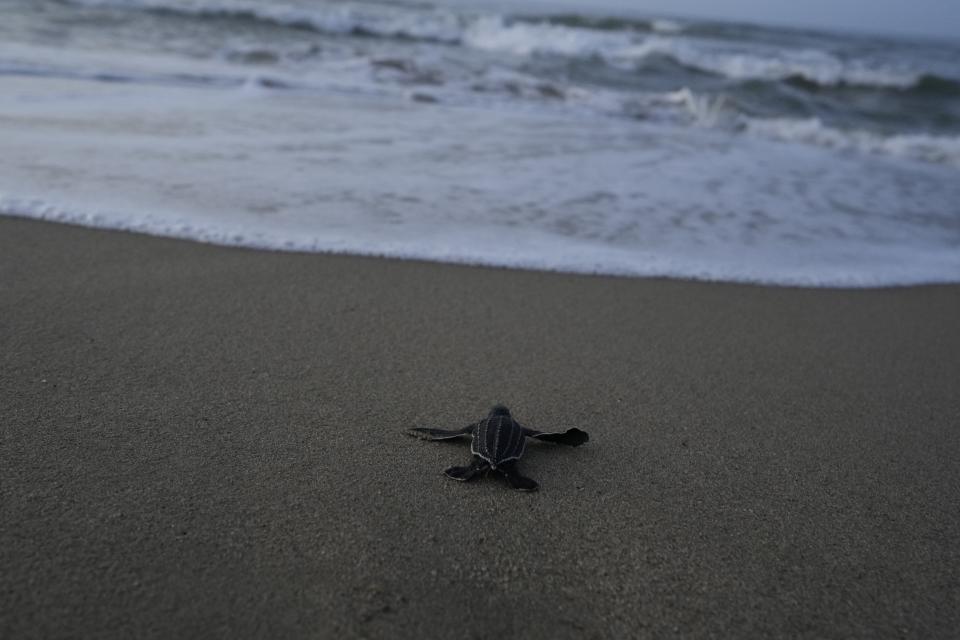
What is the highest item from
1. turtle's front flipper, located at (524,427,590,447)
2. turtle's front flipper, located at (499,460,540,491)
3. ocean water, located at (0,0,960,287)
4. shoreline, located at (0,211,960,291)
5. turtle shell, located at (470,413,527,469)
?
ocean water, located at (0,0,960,287)

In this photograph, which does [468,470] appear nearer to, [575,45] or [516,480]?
[516,480]

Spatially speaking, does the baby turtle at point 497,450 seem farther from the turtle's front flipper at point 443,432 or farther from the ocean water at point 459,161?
the ocean water at point 459,161

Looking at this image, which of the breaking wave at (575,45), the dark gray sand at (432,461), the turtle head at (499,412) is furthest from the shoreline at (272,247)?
the breaking wave at (575,45)

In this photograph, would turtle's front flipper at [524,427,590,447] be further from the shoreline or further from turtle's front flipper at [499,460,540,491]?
the shoreline

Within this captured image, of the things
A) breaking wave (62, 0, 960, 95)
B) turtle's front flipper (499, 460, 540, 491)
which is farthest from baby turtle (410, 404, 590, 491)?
breaking wave (62, 0, 960, 95)

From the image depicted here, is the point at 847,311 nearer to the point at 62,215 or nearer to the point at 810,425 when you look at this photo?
the point at 810,425

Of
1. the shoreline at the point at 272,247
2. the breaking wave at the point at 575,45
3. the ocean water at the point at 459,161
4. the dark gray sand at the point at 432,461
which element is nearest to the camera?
the dark gray sand at the point at 432,461

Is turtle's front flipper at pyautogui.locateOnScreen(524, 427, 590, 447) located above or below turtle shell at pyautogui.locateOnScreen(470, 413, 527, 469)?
above
